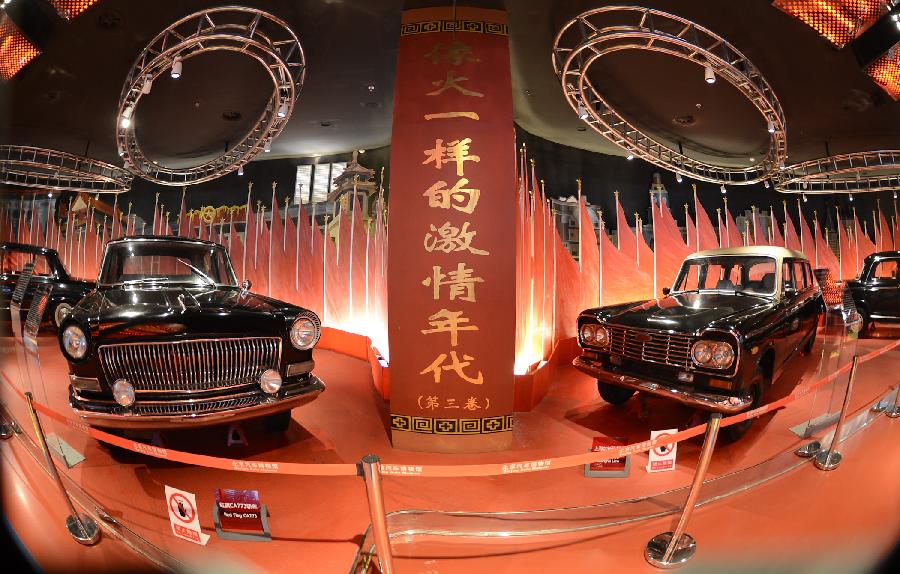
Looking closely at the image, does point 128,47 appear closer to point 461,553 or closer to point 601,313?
point 461,553

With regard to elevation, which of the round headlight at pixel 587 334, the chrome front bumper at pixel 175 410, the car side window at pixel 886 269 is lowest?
the chrome front bumper at pixel 175 410

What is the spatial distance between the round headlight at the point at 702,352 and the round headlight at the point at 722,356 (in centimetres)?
3

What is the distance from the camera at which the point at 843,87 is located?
2824 mm

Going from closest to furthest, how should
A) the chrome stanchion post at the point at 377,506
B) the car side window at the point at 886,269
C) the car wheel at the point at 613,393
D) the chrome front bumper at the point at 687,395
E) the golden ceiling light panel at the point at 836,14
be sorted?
the chrome stanchion post at the point at 377,506 < the golden ceiling light panel at the point at 836,14 < the chrome front bumper at the point at 687,395 < the car side window at the point at 886,269 < the car wheel at the point at 613,393

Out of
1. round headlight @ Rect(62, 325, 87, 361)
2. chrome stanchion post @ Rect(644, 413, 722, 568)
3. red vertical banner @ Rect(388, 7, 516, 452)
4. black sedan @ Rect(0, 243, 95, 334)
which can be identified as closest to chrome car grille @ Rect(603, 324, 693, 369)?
red vertical banner @ Rect(388, 7, 516, 452)

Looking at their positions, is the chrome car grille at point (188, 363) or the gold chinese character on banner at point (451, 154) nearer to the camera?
the chrome car grille at point (188, 363)

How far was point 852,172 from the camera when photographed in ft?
10.2

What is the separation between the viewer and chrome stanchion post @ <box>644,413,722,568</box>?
1.74 meters

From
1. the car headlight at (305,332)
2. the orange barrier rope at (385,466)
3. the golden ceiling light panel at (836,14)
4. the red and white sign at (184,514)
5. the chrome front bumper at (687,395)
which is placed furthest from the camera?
the chrome front bumper at (687,395)

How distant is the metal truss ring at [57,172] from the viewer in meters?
2.16

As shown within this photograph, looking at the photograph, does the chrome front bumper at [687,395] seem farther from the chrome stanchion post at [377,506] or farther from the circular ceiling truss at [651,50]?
the chrome stanchion post at [377,506]

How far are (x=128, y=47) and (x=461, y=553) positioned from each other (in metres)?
3.26

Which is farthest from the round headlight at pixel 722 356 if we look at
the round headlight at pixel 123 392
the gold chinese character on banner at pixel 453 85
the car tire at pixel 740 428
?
the round headlight at pixel 123 392

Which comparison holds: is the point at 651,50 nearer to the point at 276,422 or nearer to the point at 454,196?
the point at 454,196
